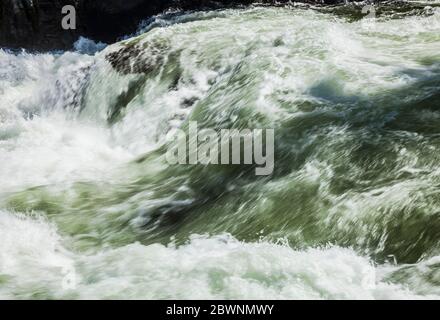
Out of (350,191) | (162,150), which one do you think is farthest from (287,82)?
(350,191)

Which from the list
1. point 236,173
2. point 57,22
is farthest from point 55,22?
point 236,173

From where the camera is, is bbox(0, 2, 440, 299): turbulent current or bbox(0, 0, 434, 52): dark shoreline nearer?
bbox(0, 2, 440, 299): turbulent current

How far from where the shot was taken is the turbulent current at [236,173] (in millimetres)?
4645

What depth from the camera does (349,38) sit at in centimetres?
918

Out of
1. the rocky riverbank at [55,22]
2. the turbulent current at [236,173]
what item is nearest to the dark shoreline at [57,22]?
the rocky riverbank at [55,22]

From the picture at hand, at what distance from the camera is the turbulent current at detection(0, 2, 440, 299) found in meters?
4.64

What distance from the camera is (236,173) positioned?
652 centimetres

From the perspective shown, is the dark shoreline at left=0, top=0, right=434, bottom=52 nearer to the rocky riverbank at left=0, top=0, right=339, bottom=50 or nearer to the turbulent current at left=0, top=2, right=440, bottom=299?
the rocky riverbank at left=0, top=0, right=339, bottom=50

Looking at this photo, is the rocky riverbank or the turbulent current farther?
the rocky riverbank

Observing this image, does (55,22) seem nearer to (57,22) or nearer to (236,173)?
(57,22)

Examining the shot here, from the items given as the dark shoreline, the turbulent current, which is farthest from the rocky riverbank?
the turbulent current

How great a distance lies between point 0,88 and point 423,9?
27.3 feet
